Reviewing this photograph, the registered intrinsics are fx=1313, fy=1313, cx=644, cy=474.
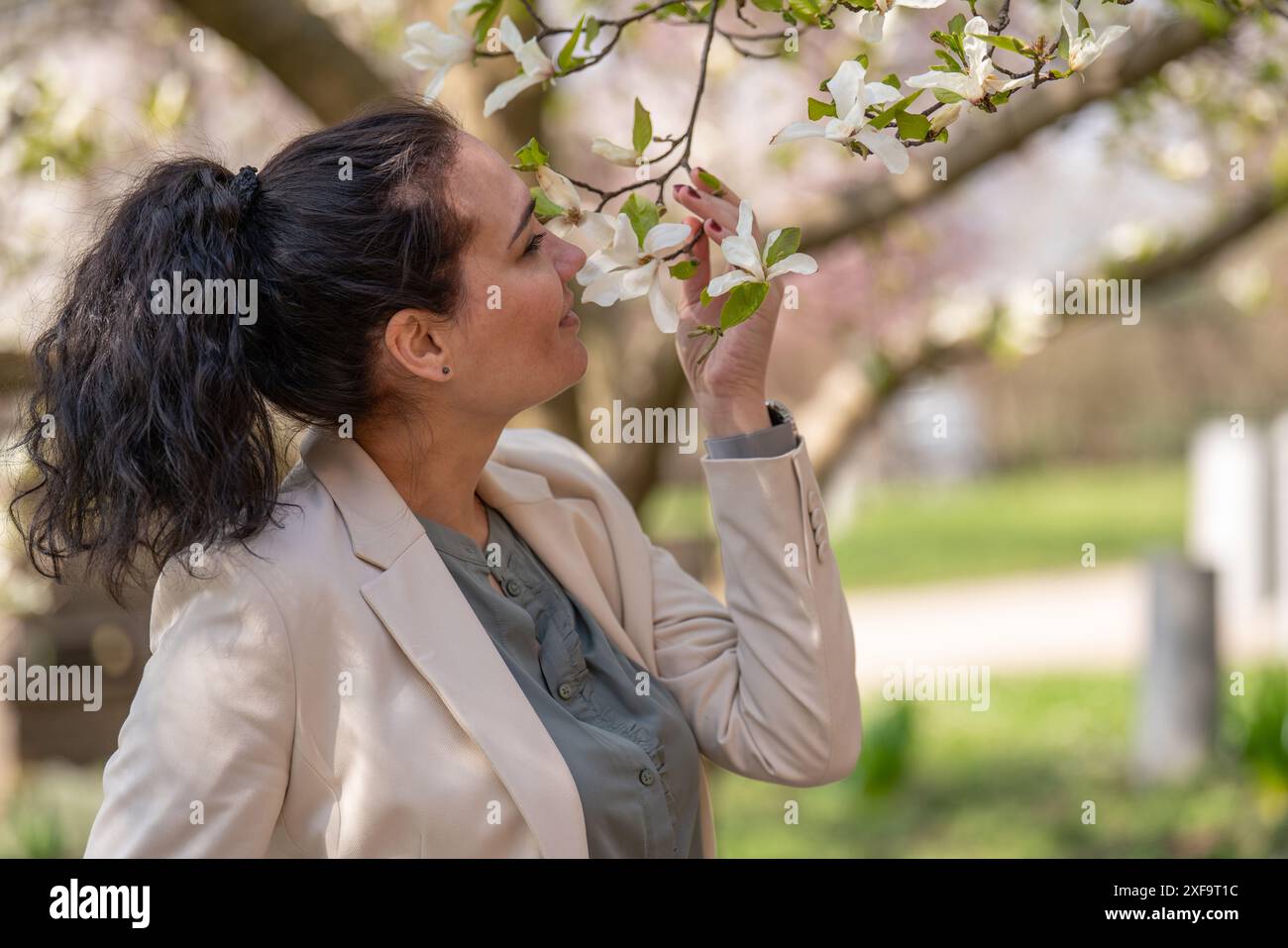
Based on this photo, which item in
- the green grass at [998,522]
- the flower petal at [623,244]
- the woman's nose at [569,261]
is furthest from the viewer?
the green grass at [998,522]

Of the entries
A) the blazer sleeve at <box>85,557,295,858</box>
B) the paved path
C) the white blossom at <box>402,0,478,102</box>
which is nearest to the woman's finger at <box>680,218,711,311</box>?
the white blossom at <box>402,0,478,102</box>

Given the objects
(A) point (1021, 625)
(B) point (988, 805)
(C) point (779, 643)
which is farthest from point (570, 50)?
(A) point (1021, 625)

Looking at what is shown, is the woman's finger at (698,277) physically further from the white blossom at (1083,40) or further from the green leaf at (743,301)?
the white blossom at (1083,40)

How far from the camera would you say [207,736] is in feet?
4.50

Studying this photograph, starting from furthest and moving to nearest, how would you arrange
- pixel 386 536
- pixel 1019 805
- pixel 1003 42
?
pixel 1019 805
pixel 386 536
pixel 1003 42

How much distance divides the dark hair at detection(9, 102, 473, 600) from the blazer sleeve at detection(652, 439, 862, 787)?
1.52ft

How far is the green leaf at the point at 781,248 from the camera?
1254 millimetres

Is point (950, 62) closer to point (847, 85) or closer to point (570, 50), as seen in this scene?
point (847, 85)

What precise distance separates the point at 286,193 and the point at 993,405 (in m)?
15.7

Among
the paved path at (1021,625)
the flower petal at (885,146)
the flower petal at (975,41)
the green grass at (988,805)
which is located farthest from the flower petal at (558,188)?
the paved path at (1021,625)

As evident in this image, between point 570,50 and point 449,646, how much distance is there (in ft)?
2.21
